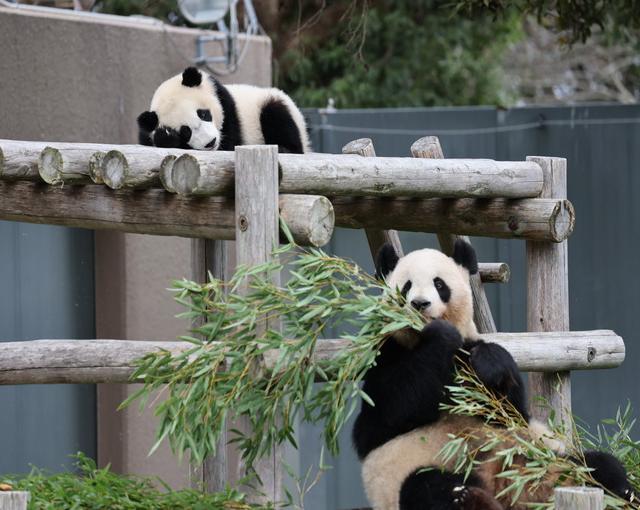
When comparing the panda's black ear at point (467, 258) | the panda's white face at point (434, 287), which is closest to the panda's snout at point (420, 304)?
the panda's white face at point (434, 287)

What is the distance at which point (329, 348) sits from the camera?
388cm

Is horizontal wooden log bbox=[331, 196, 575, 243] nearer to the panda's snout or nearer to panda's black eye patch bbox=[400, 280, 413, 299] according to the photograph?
panda's black eye patch bbox=[400, 280, 413, 299]

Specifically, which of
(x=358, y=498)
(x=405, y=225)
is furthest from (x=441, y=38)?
(x=405, y=225)

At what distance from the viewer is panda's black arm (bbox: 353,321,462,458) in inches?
157

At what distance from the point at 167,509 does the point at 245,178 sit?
125 cm

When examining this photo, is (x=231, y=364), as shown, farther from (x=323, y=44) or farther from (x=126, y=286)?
(x=323, y=44)

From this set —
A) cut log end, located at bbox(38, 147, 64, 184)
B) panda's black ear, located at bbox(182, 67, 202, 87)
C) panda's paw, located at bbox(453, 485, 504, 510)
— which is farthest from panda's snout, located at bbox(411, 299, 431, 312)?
panda's black ear, located at bbox(182, 67, 202, 87)

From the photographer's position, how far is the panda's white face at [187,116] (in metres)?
5.53

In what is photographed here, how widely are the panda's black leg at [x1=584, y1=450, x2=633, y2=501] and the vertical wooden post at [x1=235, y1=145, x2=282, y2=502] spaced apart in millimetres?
1192

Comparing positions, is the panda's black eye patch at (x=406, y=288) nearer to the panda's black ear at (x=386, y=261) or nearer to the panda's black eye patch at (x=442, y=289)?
the panda's black eye patch at (x=442, y=289)

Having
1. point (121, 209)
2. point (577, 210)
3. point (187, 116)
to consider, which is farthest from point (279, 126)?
point (577, 210)

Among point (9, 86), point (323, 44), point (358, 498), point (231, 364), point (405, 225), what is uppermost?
point (323, 44)

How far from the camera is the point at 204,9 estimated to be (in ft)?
24.3

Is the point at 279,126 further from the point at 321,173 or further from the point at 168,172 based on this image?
the point at 168,172
